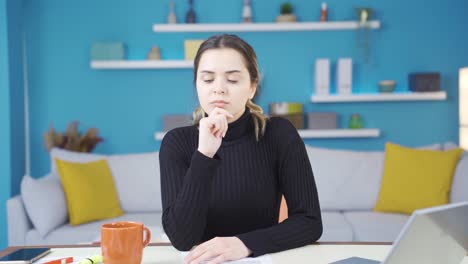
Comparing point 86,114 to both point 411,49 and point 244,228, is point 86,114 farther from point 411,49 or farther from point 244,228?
point 244,228

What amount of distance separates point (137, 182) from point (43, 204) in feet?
2.05

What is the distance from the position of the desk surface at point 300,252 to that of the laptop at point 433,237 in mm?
225

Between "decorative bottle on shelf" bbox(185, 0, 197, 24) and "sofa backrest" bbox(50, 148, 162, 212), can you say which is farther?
"decorative bottle on shelf" bbox(185, 0, 197, 24)

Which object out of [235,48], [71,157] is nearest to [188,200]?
[235,48]

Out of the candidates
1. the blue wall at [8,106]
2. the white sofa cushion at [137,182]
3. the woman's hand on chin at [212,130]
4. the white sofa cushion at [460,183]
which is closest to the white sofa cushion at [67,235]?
the white sofa cushion at [137,182]

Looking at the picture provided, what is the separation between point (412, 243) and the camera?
2.99 feet

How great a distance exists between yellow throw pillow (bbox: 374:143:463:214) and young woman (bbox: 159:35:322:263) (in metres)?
1.99

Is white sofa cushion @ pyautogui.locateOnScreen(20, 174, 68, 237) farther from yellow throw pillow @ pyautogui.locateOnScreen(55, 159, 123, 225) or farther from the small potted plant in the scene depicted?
the small potted plant

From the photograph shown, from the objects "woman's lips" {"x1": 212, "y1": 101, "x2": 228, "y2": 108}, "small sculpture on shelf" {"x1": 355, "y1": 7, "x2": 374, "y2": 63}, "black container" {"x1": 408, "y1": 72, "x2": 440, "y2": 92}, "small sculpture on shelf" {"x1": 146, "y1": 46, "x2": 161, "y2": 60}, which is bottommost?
"woman's lips" {"x1": 212, "y1": 101, "x2": 228, "y2": 108}

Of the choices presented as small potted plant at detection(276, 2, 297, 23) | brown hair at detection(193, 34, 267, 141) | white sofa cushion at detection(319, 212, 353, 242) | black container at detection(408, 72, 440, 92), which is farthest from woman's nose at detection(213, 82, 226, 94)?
black container at detection(408, 72, 440, 92)

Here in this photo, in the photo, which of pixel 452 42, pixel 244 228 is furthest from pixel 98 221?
pixel 452 42

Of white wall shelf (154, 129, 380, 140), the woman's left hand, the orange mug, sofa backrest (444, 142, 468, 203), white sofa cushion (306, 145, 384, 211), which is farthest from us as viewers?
white wall shelf (154, 129, 380, 140)

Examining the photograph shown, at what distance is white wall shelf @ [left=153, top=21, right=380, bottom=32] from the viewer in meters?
4.54

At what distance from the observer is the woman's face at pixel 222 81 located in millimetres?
1406
